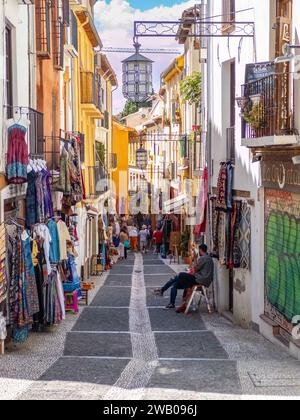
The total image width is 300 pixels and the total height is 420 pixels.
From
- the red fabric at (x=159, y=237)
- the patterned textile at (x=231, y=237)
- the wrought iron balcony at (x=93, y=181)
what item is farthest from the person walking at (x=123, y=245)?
the patterned textile at (x=231, y=237)

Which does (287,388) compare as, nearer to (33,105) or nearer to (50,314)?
(50,314)

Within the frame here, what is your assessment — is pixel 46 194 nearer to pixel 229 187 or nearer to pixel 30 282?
pixel 30 282

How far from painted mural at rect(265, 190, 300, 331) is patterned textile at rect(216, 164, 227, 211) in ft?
9.56

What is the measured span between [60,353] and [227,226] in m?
5.99

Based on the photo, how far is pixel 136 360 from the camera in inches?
462

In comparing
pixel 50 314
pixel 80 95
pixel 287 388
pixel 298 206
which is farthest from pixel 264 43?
pixel 80 95

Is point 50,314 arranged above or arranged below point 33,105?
below

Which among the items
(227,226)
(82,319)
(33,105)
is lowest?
(82,319)

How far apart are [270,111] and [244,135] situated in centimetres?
212

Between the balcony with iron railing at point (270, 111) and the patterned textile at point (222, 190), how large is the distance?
3.12 meters

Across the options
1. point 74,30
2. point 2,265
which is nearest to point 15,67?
point 2,265

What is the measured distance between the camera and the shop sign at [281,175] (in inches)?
480

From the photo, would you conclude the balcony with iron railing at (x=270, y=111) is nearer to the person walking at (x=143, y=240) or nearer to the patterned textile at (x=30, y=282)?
the patterned textile at (x=30, y=282)

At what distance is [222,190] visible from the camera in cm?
1745
